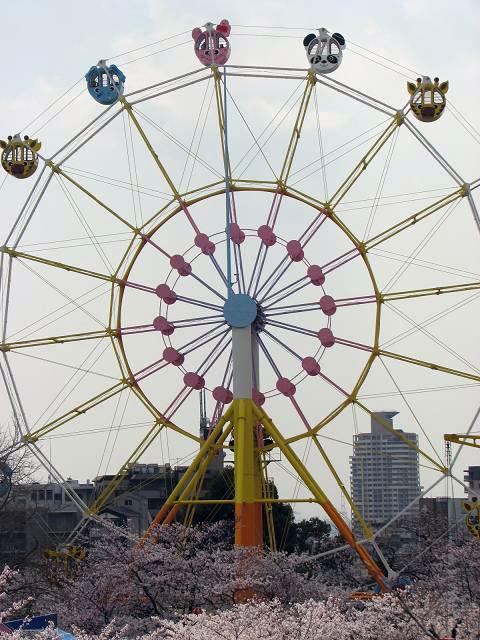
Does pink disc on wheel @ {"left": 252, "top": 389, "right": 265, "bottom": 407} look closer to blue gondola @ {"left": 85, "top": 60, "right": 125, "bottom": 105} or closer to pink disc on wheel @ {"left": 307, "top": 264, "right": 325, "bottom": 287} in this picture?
pink disc on wheel @ {"left": 307, "top": 264, "right": 325, "bottom": 287}

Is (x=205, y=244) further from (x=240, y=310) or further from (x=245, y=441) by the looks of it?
(x=245, y=441)

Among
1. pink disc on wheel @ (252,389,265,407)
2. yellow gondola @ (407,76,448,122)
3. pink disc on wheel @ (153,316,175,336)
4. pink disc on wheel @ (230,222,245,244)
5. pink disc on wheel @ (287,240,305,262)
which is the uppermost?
yellow gondola @ (407,76,448,122)

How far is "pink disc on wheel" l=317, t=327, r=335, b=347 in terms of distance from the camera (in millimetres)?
37969

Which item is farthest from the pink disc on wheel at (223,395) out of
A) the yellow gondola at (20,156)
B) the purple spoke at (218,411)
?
the yellow gondola at (20,156)

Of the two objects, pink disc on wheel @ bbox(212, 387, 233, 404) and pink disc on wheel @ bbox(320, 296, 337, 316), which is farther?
pink disc on wheel @ bbox(212, 387, 233, 404)

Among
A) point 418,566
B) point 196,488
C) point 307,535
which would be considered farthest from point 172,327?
point 307,535

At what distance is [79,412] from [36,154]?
719cm

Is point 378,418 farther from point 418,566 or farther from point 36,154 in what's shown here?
point 418,566

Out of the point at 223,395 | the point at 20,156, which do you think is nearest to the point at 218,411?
the point at 223,395

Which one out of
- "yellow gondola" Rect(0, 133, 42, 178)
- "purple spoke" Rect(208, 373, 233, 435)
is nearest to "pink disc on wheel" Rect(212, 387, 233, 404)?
"purple spoke" Rect(208, 373, 233, 435)

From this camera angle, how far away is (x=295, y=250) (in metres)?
38.0

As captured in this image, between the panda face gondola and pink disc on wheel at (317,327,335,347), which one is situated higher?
the panda face gondola

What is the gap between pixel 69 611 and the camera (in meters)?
35.3

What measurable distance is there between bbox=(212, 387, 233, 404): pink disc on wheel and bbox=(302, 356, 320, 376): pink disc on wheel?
8.74 feet
